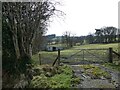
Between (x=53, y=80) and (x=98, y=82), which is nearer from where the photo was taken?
(x=98, y=82)

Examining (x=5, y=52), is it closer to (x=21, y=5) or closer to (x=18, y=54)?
(x=18, y=54)

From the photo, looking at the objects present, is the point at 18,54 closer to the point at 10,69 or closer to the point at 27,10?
the point at 10,69

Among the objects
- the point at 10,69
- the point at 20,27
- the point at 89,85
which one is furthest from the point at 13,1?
the point at 89,85

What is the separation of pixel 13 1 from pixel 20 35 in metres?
2.04

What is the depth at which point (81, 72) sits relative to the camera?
9695mm

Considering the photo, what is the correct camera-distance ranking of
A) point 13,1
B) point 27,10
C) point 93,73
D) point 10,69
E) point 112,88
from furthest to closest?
point 27,10, point 13,1, point 10,69, point 93,73, point 112,88

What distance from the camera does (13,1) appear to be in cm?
1195

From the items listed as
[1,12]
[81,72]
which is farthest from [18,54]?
[81,72]

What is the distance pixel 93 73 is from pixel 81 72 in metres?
0.63

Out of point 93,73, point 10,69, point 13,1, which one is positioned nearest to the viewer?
point 93,73

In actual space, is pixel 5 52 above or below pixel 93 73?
above

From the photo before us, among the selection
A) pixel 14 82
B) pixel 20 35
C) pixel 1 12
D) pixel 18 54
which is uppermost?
pixel 1 12

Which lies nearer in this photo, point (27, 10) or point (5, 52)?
point (5, 52)

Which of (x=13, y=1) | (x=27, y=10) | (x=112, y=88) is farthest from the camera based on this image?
(x=27, y=10)
